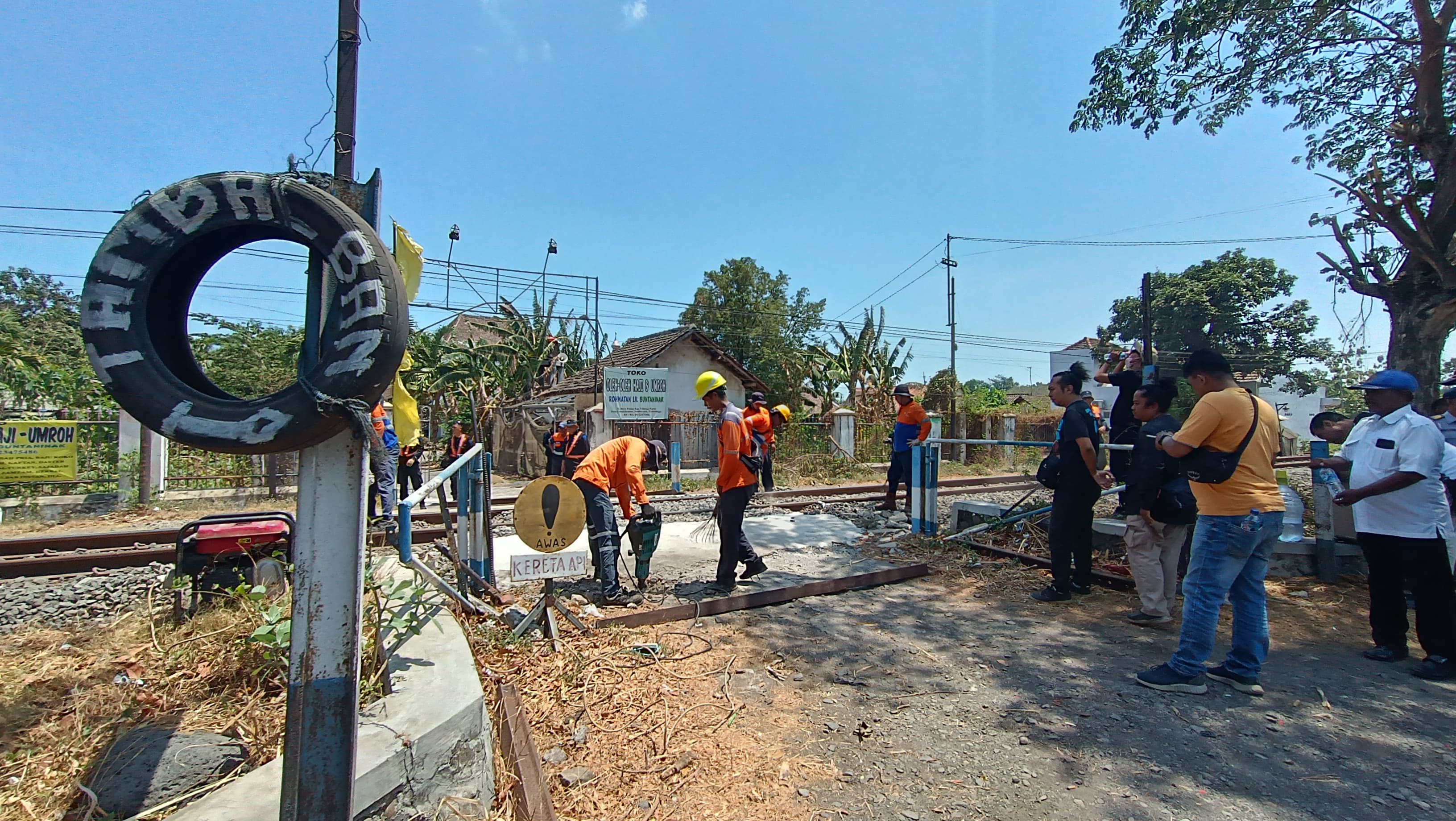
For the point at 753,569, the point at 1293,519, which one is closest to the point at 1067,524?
the point at 753,569

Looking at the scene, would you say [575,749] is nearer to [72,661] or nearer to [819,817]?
[819,817]

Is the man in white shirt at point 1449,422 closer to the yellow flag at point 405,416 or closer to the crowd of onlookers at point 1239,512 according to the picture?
the crowd of onlookers at point 1239,512

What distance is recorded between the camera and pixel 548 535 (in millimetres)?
3760

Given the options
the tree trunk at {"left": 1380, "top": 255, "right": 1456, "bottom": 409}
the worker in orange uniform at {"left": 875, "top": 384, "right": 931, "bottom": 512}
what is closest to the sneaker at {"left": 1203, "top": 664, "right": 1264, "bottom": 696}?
the worker in orange uniform at {"left": 875, "top": 384, "right": 931, "bottom": 512}

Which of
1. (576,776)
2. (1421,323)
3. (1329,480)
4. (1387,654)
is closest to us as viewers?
(576,776)

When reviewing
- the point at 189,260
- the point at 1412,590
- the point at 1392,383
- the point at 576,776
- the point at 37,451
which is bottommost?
the point at 576,776

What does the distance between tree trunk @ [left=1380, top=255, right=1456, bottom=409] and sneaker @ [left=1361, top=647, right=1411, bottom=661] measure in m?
3.83

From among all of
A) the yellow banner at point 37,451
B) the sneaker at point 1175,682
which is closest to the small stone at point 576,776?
the sneaker at point 1175,682

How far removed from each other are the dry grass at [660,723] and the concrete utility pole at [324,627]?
0.80m

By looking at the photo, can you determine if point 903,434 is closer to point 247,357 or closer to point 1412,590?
point 1412,590

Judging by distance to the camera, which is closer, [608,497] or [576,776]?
[576,776]

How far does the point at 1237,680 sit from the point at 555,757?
141 inches

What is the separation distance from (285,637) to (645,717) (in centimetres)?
160

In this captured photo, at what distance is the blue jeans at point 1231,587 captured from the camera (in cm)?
338
